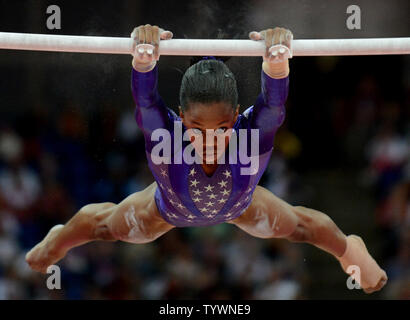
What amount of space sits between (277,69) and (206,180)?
571 millimetres

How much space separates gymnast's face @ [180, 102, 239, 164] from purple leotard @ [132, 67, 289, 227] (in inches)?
3.9

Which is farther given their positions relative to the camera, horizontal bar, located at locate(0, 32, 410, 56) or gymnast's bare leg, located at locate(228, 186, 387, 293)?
gymnast's bare leg, located at locate(228, 186, 387, 293)

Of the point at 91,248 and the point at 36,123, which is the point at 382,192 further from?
the point at 36,123

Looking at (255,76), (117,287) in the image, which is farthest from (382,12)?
(117,287)

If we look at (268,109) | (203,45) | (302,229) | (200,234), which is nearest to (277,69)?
(268,109)

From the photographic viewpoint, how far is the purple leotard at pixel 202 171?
2.54 metres

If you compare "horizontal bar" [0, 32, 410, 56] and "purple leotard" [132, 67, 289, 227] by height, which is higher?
"horizontal bar" [0, 32, 410, 56]

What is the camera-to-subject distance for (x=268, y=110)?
260 cm

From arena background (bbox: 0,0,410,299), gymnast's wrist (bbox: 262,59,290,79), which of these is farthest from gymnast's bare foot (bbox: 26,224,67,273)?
gymnast's wrist (bbox: 262,59,290,79)

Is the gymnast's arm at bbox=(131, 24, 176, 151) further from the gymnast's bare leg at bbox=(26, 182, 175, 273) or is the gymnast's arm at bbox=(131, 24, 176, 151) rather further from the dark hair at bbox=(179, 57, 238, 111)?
the gymnast's bare leg at bbox=(26, 182, 175, 273)

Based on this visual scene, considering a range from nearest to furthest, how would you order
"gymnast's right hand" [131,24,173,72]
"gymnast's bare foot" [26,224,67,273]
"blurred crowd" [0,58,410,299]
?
"gymnast's right hand" [131,24,173,72] → "gymnast's bare foot" [26,224,67,273] → "blurred crowd" [0,58,410,299]

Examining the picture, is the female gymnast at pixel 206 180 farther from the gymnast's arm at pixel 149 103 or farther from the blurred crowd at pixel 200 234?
the blurred crowd at pixel 200 234

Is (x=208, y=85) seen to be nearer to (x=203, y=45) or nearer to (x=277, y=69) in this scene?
(x=203, y=45)

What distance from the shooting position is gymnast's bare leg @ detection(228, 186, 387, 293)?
3.04 metres
